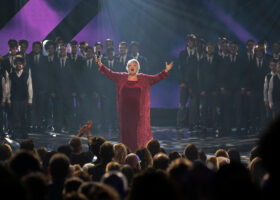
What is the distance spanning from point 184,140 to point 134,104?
7.09ft

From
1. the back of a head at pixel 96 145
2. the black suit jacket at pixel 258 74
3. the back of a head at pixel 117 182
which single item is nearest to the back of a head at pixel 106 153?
the back of a head at pixel 96 145

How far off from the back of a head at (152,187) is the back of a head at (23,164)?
40.8 inches

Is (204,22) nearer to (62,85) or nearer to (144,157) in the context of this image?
(62,85)

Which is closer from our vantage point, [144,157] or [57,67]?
[144,157]

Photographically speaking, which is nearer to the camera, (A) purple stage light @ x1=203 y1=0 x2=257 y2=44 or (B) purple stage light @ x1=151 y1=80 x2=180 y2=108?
(A) purple stage light @ x1=203 y1=0 x2=257 y2=44

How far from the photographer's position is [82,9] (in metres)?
14.1

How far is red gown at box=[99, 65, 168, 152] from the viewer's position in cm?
884

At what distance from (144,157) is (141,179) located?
2756 millimetres

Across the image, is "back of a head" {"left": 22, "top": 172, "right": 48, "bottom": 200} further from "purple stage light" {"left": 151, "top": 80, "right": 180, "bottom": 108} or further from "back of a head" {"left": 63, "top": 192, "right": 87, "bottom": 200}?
"purple stage light" {"left": 151, "top": 80, "right": 180, "bottom": 108}

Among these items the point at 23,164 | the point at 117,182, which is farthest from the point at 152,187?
the point at 23,164

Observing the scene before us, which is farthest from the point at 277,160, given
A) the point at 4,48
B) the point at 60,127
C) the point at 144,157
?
the point at 4,48

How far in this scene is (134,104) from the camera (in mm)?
8953

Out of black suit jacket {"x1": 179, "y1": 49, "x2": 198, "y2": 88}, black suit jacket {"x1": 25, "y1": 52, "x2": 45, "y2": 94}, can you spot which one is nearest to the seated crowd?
black suit jacket {"x1": 25, "y1": 52, "x2": 45, "y2": 94}

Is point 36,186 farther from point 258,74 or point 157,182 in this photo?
point 258,74
